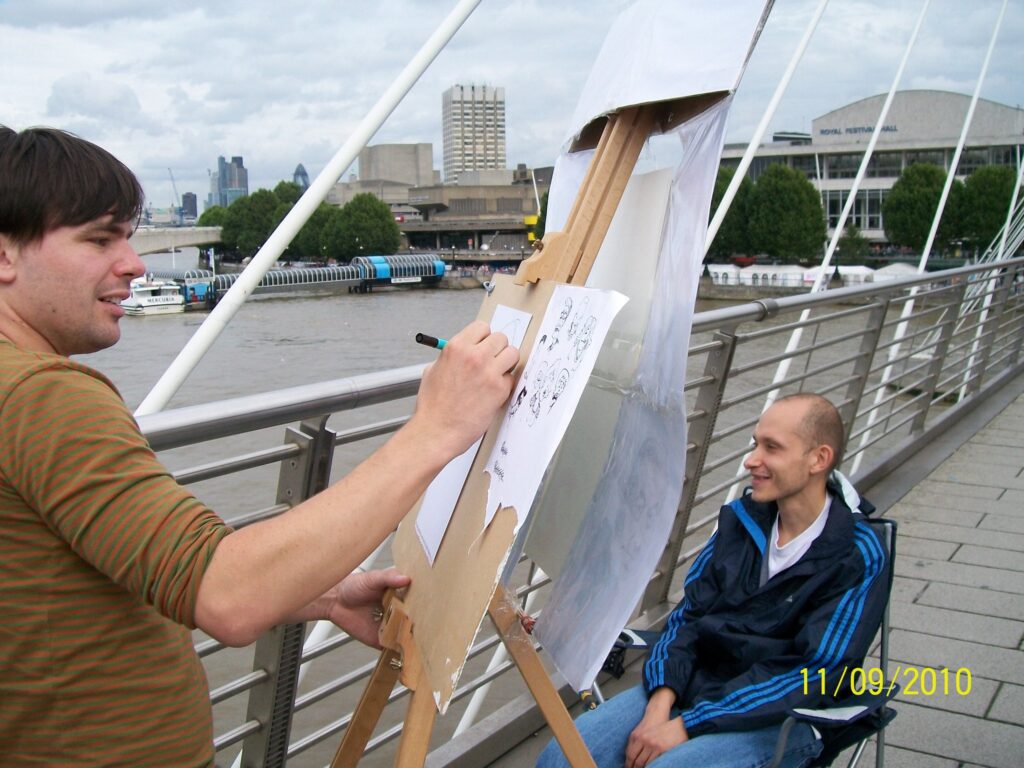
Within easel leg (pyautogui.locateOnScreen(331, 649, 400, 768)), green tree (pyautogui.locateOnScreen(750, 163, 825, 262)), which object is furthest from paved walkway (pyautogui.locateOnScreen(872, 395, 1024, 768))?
green tree (pyautogui.locateOnScreen(750, 163, 825, 262))

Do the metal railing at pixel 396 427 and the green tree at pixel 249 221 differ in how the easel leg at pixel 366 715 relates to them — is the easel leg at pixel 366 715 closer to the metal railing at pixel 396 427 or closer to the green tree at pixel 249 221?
the metal railing at pixel 396 427

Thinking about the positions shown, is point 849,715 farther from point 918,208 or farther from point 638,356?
point 918,208

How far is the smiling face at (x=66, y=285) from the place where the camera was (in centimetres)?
110

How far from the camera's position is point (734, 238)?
188ft

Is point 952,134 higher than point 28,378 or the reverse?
higher

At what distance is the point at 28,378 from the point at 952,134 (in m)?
66.2

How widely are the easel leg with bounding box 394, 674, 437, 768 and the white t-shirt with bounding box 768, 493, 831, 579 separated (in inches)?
40.0

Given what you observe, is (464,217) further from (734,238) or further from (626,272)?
(626,272)

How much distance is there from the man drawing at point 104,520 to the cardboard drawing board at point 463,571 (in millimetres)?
252

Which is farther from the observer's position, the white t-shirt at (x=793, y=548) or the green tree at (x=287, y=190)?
the green tree at (x=287, y=190)

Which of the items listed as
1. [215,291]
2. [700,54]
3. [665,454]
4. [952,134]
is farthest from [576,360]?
[952,134]

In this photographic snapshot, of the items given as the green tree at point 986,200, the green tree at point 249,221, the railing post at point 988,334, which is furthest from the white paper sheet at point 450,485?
the green tree at point 986,200

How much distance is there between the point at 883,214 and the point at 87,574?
58903 mm

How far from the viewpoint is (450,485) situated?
170 cm
